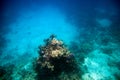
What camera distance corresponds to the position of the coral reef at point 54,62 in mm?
8477

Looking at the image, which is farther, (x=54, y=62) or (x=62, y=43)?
(x=62, y=43)

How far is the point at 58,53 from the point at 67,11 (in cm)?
1235

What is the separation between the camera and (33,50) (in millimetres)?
11484

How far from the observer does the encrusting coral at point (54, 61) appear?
8.47 meters

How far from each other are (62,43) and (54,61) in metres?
1.51

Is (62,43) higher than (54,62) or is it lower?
higher

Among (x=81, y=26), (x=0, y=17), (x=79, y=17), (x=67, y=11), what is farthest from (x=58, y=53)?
(x=0, y=17)

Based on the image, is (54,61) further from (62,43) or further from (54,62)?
(62,43)

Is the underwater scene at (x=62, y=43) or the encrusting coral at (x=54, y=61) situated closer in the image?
the encrusting coral at (x=54, y=61)

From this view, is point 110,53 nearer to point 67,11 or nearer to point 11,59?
point 11,59

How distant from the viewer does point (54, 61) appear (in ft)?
28.3

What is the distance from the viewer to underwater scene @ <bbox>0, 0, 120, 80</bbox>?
8.69 metres

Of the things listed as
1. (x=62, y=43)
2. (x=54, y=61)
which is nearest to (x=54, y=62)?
A: (x=54, y=61)

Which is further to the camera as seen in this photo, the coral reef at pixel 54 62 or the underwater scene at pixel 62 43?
the underwater scene at pixel 62 43
